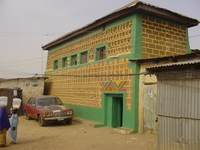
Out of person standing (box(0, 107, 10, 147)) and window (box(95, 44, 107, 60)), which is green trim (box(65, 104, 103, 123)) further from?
person standing (box(0, 107, 10, 147))

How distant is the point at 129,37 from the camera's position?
9977mm

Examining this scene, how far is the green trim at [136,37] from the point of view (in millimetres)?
9562

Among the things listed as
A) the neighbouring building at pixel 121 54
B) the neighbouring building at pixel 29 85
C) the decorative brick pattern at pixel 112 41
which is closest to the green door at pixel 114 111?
the neighbouring building at pixel 121 54

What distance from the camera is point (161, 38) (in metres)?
10.4

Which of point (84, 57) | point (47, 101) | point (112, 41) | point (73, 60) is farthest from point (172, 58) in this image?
point (73, 60)

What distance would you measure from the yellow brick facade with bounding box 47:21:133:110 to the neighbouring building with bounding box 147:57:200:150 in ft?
12.3

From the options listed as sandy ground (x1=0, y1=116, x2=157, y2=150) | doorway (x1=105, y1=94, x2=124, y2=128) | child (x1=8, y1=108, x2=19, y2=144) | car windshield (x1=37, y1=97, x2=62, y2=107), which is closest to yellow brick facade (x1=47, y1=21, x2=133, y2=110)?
doorway (x1=105, y1=94, x2=124, y2=128)

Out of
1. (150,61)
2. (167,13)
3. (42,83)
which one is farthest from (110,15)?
(42,83)

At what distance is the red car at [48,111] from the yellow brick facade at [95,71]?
181cm

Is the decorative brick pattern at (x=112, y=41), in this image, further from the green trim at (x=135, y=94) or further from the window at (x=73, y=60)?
the green trim at (x=135, y=94)

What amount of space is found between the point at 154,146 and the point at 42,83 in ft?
41.9

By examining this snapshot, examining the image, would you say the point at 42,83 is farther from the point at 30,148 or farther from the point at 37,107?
the point at 30,148

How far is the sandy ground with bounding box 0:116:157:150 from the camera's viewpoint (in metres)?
7.16

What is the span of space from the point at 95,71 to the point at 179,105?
716 centimetres
